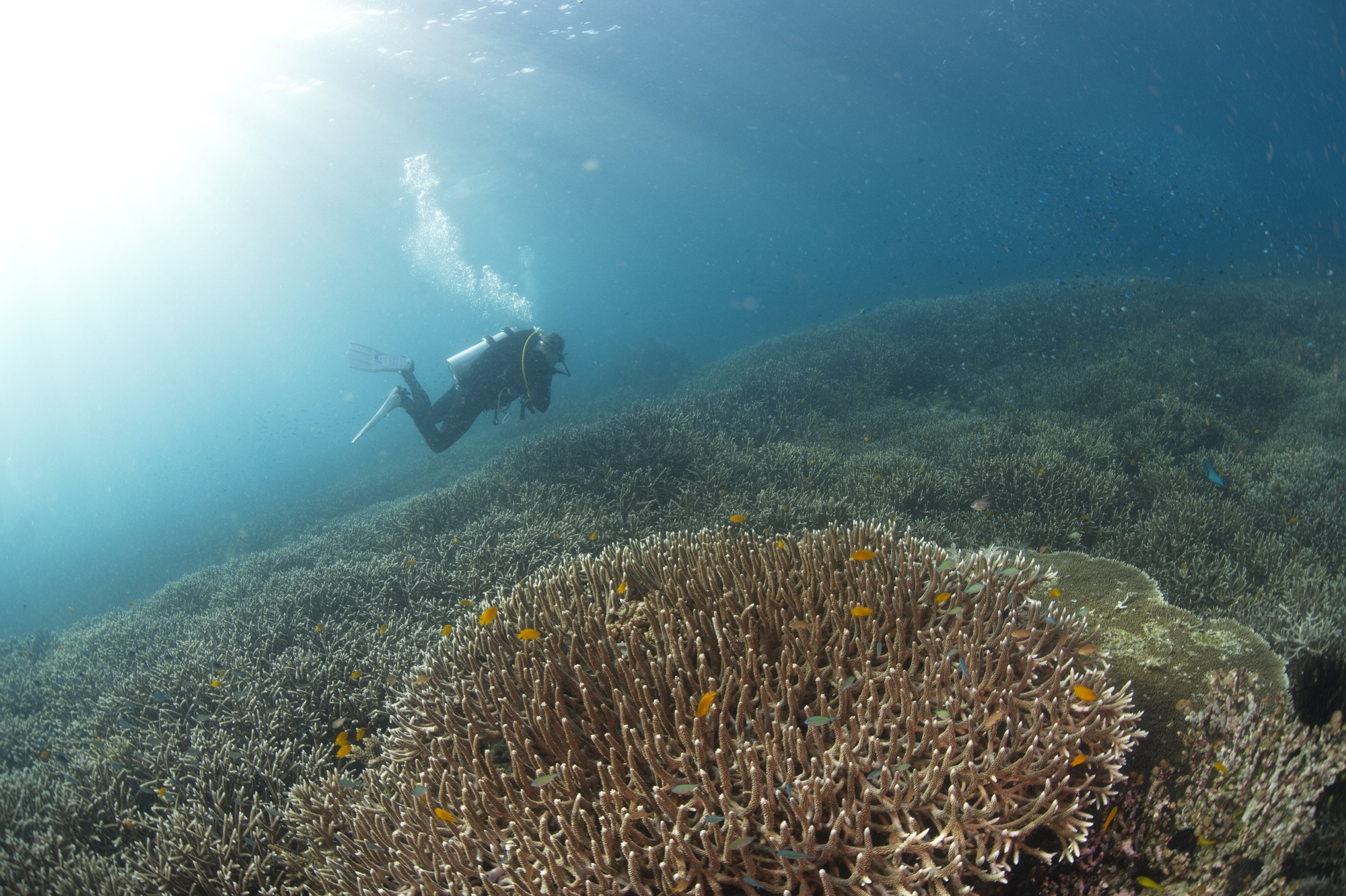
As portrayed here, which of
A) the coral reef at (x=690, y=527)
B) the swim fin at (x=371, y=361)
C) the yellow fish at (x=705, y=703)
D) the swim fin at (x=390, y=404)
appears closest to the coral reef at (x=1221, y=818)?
the coral reef at (x=690, y=527)

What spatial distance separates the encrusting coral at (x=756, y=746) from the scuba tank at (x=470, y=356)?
976 centimetres

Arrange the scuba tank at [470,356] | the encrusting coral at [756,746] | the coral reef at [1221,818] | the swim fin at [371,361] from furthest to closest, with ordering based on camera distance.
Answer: the swim fin at [371,361]
the scuba tank at [470,356]
the coral reef at [1221,818]
the encrusting coral at [756,746]

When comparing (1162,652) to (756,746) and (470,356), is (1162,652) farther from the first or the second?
(470,356)

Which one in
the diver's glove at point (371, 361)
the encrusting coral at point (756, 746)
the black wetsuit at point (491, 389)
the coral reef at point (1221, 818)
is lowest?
the coral reef at point (1221, 818)

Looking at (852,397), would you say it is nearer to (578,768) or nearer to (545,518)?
(545,518)

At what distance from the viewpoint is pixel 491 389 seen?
12312 mm

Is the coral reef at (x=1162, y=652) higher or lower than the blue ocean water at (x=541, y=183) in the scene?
lower

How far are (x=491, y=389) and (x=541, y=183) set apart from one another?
45.7 meters

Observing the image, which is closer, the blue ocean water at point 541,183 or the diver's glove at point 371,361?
the diver's glove at point 371,361

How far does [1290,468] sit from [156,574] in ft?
89.6

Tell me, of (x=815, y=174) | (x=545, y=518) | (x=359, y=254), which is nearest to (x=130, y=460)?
(x=359, y=254)

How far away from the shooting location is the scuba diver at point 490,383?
37.2 ft

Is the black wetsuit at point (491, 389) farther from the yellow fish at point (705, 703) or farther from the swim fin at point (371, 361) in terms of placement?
the yellow fish at point (705, 703)

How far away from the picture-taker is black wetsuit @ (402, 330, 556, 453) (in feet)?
37.0
